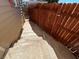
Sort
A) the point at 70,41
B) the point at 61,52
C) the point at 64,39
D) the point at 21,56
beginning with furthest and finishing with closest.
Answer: the point at 64,39, the point at 70,41, the point at 61,52, the point at 21,56

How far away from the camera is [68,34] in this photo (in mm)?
2746

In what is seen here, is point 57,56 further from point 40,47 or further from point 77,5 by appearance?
point 77,5

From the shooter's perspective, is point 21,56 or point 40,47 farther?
point 40,47

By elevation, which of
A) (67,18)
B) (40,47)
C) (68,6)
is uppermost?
(68,6)

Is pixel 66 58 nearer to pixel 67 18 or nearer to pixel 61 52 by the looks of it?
pixel 61 52

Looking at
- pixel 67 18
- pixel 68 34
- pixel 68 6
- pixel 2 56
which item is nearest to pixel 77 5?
pixel 68 6

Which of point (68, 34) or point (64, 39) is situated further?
point (64, 39)

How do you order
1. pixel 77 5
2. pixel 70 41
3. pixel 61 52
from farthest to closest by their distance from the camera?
pixel 70 41 < pixel 61 52 < pixel 77 5

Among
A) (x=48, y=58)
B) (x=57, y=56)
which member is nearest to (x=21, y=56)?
(x=48, y=58)

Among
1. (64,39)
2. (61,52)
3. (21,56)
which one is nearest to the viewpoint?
(21,56)

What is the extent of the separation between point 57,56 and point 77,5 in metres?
0.84

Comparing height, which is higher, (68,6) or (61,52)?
(68,6)

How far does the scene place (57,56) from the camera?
2.33 metres

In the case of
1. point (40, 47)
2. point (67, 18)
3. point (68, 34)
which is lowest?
point (40, 47)
